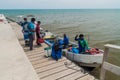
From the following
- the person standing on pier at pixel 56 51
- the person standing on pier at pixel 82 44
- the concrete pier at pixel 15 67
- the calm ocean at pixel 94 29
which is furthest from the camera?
the calm ocean at pixel 94 29

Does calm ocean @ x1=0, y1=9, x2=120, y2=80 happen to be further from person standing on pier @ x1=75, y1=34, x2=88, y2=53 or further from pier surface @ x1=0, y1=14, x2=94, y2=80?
pier surface @ x1=0, y1=14, x2=94, y2=80

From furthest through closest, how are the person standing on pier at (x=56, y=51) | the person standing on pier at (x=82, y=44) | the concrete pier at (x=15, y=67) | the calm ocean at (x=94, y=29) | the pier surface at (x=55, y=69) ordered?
1. the calm ocean at (x=94, y=29)
2. the person standing on pier at (x=82, y=44)
3. the person standing on pier at (x=56, y=51)
4. the pier surface at (x=55, y=69)
5. the concrete pier at (x=15, y=67)

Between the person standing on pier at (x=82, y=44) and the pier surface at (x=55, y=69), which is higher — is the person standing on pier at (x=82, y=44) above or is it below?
above

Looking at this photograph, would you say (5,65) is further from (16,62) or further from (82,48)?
(82,48)

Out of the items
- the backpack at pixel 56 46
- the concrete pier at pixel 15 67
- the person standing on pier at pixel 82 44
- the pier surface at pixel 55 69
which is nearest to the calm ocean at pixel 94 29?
the person standing on pier at pixel 82 44

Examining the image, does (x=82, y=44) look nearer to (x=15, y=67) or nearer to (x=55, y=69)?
(x=55, y=69)

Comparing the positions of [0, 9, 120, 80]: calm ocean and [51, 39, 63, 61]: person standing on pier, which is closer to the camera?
[51, 39, 63, 61]: person standing on pier

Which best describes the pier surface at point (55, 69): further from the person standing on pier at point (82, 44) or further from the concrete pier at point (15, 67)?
the person standing on pier at point (82, 44)

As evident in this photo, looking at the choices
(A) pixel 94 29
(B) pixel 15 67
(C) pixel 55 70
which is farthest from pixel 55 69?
(A) pixel 94 29

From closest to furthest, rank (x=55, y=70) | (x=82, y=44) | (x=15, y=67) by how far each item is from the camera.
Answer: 1. (x=15, y=67)
2. (x=55, y=70)
3. (x=82, y=44)

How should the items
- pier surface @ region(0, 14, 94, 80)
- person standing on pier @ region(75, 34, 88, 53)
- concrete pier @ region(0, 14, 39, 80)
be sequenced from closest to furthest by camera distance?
1. concrete pier @ region(0, 14, 39, 80)
2. pier surface @ region(0, 14, 94, 80)
3. person standing on pier @ region(75, 34, 88, 53)

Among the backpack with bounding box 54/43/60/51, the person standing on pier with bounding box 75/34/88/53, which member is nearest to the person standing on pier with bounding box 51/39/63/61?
the backpack with bounding box 54/43/60/51

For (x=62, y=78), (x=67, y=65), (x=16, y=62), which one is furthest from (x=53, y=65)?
(x=16, y=62)

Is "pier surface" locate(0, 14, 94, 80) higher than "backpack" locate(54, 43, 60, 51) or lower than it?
lower
